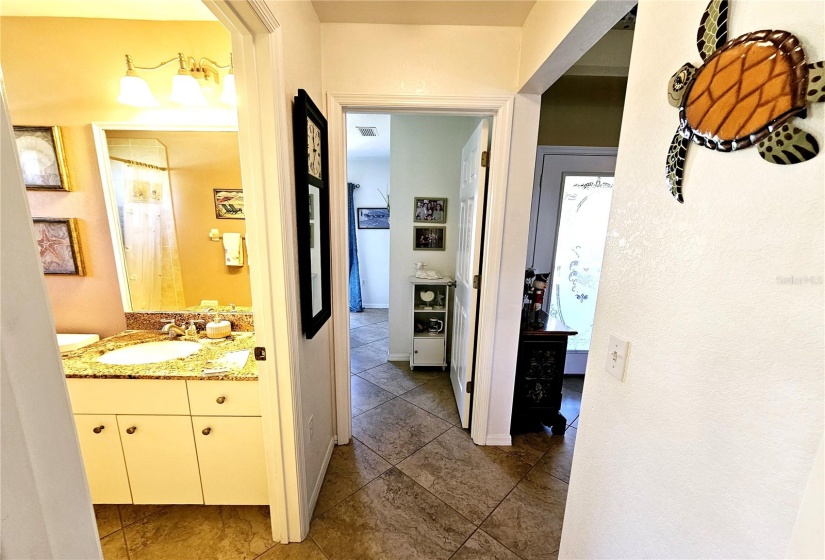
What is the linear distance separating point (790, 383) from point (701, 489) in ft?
0.99

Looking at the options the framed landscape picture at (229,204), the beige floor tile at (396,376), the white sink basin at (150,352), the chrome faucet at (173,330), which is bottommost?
the beige floor tile at (396,376)

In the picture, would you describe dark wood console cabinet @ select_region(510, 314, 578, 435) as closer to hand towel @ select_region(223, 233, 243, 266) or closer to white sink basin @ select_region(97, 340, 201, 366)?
hand towel @ select_region(223, 233, 243, 266)

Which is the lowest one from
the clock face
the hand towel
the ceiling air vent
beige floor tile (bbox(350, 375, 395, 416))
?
beige floor tile (bbox(350, 375, 395, 416))

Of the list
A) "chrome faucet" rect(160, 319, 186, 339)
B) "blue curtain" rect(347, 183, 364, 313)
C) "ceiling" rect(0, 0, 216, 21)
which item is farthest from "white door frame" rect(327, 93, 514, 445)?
"blue curtain" rect(347, 183, 364, 313)

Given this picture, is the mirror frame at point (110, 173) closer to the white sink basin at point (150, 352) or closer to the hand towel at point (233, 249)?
the white sink basin at point (150, 352)

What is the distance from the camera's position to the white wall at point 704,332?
48 cm

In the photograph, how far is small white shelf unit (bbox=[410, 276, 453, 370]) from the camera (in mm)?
3035

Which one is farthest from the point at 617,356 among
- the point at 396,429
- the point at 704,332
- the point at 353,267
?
the point at 353,267

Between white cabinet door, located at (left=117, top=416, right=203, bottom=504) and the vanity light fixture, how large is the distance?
5.08 ft

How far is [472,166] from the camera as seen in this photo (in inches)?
81.1

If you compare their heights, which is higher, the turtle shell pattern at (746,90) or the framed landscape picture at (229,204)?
the turtle shell pattern at (746,90)

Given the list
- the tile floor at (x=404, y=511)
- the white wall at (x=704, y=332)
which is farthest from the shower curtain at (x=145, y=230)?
the white wall at (x=704, y=332)

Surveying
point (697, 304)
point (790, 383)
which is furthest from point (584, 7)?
point (790, 383)

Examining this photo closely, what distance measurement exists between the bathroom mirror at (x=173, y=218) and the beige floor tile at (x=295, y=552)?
1184 millimetres
